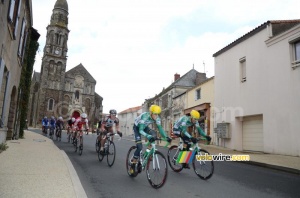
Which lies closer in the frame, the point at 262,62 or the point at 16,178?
→ the point at 16,178

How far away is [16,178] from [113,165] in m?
3.52

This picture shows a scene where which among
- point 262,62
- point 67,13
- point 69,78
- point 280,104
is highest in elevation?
point 67,13

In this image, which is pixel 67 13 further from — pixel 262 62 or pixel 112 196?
pixel 112 196

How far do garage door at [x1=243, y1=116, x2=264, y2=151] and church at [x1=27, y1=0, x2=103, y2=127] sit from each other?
147 ft

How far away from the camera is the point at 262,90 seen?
601 inches

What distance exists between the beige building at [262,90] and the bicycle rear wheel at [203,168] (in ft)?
25.9

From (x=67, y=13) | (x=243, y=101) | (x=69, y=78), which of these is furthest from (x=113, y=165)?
(x=67, y=13)

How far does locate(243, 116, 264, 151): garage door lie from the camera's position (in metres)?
15.7

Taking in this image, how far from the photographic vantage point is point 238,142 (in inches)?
683

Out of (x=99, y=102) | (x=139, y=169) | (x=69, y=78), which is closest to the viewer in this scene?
(x=139, y=169)

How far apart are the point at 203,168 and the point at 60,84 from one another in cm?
5283

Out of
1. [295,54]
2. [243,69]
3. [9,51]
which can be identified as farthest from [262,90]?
[9,51]

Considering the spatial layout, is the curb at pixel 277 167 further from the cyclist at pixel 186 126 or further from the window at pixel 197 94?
the window at pixel 197 94

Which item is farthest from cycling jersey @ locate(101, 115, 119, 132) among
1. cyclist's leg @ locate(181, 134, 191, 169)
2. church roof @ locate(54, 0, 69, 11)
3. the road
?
church roof @ locate(54, 0, 69, 11)
